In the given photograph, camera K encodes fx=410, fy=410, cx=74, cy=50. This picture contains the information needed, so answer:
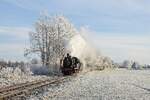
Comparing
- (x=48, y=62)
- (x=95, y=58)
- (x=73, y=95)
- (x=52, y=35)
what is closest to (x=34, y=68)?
(x=48, y=62)

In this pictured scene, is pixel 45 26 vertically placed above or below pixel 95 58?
above

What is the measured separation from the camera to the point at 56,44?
7500cm

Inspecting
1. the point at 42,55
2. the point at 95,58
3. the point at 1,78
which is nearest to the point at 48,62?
the point at 42,55

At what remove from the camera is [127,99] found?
20.6 m

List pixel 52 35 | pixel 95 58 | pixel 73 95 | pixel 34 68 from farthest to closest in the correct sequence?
pixel 95 58 < pixel 52 35 < pixel 34 68 < pixel 73 95

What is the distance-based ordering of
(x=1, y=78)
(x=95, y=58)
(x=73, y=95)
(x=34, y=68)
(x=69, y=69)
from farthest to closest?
(x=95, y=58)
(x=34, y=68)
(x=69, y=69)
(x=1, y=78)
(x=73, y=95)

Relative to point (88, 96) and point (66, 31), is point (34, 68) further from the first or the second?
point (88, 96)

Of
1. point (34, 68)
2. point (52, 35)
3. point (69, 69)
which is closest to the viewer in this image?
point (69, 69)

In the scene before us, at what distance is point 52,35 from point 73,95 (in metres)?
54.7

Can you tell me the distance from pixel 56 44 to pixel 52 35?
8.18 ft

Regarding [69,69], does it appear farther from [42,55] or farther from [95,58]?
[95,58]

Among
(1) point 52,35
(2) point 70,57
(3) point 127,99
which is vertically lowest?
(3) point 127,99

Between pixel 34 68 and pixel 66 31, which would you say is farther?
pixel 66 31

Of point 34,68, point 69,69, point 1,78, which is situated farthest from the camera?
point 34,68
